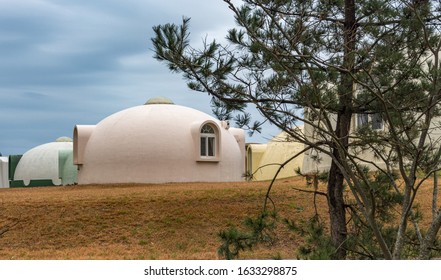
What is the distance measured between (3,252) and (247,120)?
5.53 metres

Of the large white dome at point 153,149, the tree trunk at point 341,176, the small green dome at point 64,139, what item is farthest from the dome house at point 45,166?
the tree trunk at point 341,176

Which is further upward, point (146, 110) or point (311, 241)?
point (146, 110)

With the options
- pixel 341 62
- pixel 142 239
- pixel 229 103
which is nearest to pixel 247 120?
pixel 229 103

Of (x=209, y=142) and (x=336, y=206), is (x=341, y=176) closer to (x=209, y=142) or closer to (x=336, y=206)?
(x=336, y=206)

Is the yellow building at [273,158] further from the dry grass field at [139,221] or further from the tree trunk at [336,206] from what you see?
the tree trunk at [336,206]

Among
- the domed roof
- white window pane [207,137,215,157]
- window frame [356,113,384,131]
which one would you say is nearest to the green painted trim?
the domed roof

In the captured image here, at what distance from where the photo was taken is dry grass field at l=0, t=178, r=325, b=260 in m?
11.2

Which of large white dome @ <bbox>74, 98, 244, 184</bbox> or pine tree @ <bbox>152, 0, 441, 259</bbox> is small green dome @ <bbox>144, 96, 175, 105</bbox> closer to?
large white dome @ <bbox>74, 98, 244, 184</bbox>

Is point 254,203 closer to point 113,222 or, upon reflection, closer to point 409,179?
point 113,222

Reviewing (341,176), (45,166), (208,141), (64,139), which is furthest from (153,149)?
(64,139)

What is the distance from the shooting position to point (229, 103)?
8625 millimetres

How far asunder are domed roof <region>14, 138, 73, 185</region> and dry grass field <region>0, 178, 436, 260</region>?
1205 cm

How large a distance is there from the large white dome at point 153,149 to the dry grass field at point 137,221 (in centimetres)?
322

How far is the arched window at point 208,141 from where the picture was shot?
2000 centimetres
